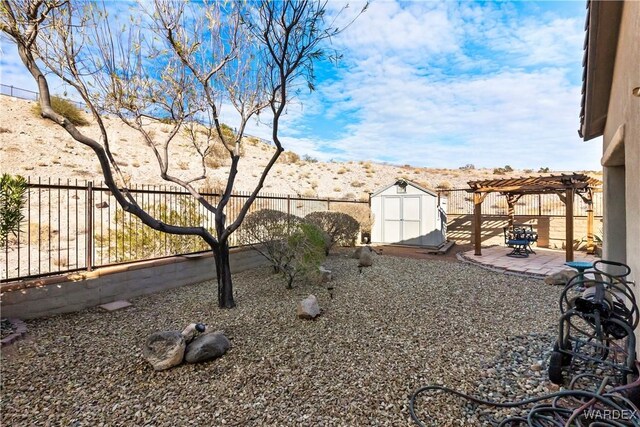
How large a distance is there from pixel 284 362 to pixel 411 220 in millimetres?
10289

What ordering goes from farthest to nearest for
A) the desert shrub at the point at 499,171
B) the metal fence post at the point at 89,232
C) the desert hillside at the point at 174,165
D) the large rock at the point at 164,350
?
the desert shrub at the point at 499,171 → the desert hillside at the point at 174,165 → the metal fence post at the point at 89,232 → the large rock at the point at 164,350

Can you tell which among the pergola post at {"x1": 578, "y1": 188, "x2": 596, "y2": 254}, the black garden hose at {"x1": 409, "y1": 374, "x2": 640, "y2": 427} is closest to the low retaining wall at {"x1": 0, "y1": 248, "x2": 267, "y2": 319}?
the black garden hose at {"x1": 409, "y1": 374, "x2": 640, "y2": 427}

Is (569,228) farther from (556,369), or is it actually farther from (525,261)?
(556,369)

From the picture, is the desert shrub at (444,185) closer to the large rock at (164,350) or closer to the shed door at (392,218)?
the shed door at (392,218)

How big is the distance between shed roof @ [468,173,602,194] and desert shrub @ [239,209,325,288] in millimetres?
6661

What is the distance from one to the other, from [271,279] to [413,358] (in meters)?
3.99

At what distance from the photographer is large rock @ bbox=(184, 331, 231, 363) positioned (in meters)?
3.06

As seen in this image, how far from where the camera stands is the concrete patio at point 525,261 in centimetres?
757

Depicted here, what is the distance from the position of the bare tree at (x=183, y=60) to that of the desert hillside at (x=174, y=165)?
2491 mm

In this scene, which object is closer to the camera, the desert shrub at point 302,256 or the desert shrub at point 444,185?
the desert shrub at point 302,256

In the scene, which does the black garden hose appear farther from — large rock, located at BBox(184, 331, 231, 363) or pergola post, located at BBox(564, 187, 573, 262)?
pergola post, located at BBox(564, 187, 573, 262)

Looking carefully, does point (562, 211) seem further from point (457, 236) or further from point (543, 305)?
point (543, 305)

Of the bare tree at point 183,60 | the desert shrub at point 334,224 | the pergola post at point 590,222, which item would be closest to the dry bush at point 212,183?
the desert shrub at point 334,224

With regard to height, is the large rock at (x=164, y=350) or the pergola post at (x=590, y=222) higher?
the pergola post at (x=590, y=222)
